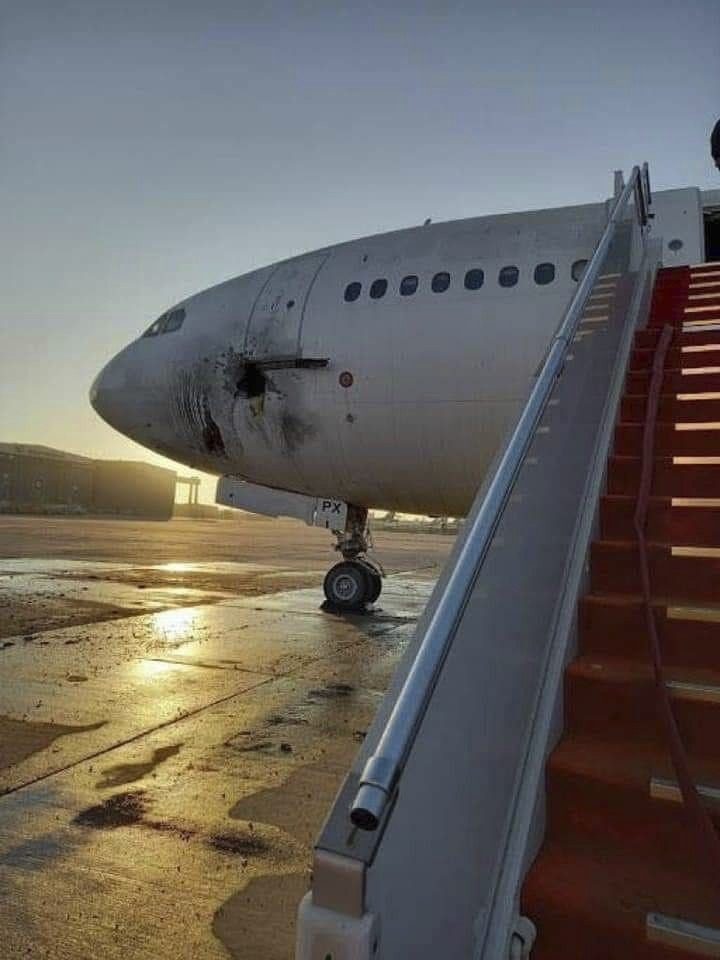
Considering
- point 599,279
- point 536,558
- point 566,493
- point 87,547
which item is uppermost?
point 599,279

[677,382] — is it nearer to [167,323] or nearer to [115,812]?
[115,812]

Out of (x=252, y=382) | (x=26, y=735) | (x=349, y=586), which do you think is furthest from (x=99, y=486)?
(x=26, y=735)

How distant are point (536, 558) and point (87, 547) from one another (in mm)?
25334

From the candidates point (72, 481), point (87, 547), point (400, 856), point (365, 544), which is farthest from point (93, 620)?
point (72, 481)

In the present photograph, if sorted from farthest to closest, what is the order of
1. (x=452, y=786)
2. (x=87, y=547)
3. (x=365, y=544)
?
(x=87, y=547), (x=365, y=544), (x=452, y=786)

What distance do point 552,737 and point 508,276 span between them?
241 inches

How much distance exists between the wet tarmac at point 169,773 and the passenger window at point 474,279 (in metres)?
4.39

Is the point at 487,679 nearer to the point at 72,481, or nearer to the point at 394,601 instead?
the point at 394,601

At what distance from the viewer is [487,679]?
233 centimetres

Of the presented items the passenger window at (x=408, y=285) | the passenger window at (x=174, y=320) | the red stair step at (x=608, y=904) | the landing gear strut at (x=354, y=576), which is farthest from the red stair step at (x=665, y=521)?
the passenger window at (x=174, y=320)

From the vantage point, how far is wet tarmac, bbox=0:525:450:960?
8.26ft

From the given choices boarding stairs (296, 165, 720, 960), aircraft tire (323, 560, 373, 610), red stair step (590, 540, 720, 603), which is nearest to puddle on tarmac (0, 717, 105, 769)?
boarding stairs (296, 165, 720, 960)

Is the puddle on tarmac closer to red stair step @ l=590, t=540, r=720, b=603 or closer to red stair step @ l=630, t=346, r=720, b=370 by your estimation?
red stair step @ l=590, t=540, r=720, b=603

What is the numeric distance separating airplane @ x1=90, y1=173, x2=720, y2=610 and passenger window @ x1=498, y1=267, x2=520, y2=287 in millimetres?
16
